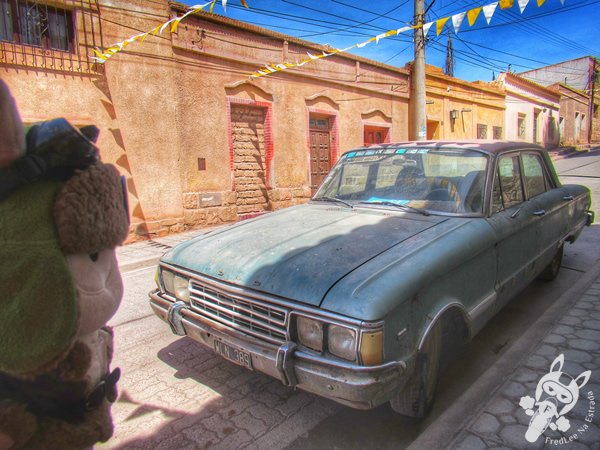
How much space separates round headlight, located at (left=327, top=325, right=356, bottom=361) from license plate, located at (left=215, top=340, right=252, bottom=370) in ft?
1.74

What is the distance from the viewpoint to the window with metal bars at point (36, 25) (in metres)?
6.64

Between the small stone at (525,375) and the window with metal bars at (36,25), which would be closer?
the small stone at (525,375)

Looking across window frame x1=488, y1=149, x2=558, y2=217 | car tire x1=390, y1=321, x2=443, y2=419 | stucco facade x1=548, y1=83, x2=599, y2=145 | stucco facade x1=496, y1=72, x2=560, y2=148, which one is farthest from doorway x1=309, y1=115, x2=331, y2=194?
stucco facade x1=548, y1=83, x2=599, y2=145

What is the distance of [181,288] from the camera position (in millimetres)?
2871

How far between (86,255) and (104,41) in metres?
7.68

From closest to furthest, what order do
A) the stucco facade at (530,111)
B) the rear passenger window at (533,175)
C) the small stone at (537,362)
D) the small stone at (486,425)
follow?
the small stone at (486,425) < the small stone at (537,362) < the rear passenger window at (533,175) < the stucco facade at (530,111)

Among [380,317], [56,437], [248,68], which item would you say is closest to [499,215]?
[380,317]

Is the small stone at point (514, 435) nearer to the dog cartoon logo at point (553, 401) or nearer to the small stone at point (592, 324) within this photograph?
the dog cartoon logo at point (553, 401)

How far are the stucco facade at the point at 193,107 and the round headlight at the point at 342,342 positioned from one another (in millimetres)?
6893

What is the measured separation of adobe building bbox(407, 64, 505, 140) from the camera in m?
16.8

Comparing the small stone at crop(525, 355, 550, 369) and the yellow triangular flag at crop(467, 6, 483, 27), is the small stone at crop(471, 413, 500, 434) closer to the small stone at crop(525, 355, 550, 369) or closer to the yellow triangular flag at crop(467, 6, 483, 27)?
the small stone at crop(525, 355, 550, 369)

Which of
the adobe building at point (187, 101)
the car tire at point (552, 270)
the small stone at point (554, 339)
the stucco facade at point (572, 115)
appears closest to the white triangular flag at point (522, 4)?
the car tire at point (552, 270)

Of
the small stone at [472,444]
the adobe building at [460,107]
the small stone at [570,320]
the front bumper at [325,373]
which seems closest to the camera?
the front bumper at [325,373]

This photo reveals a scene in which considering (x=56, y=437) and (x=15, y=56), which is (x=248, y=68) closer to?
(x=15, y=56)
